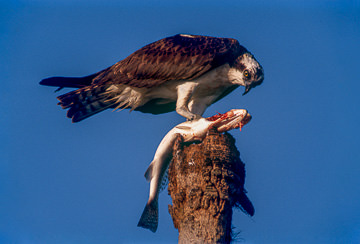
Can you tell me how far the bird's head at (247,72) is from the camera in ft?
36.9

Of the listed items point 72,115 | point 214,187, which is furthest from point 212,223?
point 72,115

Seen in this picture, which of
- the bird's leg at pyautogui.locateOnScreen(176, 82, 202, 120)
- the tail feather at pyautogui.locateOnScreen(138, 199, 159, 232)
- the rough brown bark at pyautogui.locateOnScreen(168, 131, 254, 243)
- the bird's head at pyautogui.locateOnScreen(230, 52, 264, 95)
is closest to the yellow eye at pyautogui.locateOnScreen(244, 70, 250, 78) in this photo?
the bird's head at pyautogui.locateOnScreen(230, 52, 264, 95)

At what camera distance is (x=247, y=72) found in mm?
11242

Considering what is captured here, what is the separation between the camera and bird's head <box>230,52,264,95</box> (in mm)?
11258

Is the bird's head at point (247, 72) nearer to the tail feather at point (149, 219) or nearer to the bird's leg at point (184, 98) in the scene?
the bird's leg at point (184, 98)

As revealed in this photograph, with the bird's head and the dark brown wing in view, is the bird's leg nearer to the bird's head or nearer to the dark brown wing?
the dark brown wing

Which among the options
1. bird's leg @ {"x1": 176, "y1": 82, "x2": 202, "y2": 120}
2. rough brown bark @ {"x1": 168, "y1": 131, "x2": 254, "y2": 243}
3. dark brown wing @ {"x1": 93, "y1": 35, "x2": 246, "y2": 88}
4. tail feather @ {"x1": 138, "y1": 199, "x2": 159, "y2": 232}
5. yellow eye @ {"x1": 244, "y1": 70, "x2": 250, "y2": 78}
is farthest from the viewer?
yellow eye @ {"x1": 244, "y1": 70, "x2": 250, "y2": 78}

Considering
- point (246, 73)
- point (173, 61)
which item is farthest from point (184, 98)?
point (246, 73)

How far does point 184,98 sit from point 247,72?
1626 mm

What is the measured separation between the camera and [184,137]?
10367 millimetres

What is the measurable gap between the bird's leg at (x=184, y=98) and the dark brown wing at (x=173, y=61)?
0.64 ft

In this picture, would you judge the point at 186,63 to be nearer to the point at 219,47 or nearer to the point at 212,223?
the point at 219,47

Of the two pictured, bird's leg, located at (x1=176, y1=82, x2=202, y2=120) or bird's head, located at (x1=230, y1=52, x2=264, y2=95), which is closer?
bird's leg, located at (x1=176, y1=82, x2=202, y2=120)

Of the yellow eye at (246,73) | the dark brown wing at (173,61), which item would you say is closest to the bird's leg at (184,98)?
the dark brown wing at (173,61)
